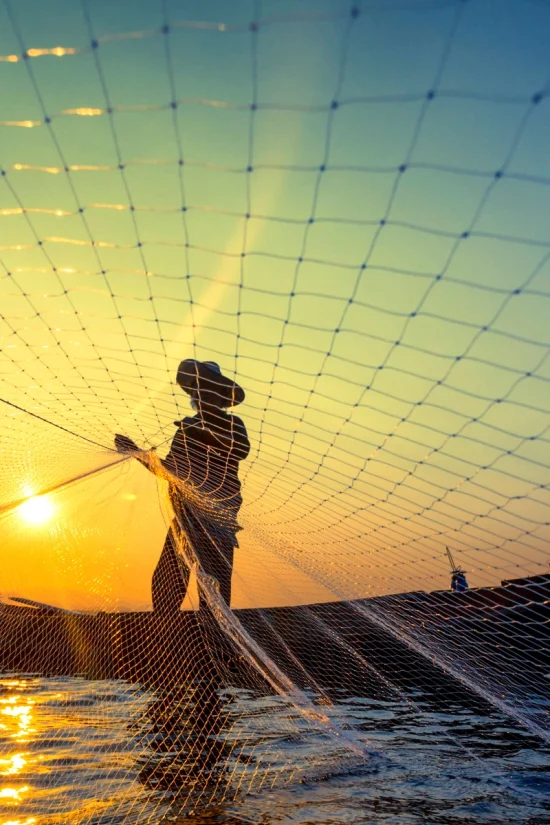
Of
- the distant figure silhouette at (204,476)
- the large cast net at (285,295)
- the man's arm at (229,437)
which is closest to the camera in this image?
the large cast net at (285,295)

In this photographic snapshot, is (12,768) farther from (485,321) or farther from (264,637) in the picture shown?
(264,637)

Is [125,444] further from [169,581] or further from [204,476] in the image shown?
[169,581]

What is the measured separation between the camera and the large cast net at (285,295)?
77.7 inches

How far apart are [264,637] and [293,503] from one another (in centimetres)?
356

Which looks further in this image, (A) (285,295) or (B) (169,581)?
(B) (169,581)

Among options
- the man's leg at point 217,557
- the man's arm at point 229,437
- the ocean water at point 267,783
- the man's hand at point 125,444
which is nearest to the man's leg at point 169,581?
the man's leg at point 217,557

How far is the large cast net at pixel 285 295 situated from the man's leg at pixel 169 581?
67 millimetres

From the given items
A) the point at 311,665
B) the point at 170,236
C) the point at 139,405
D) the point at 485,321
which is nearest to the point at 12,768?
the point at 139,405

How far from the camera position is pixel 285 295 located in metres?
2.99

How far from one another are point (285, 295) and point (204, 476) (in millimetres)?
2945

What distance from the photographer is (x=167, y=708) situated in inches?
211

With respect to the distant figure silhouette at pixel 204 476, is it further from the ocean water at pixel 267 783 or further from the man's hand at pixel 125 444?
the ocean water at pixel 267 783

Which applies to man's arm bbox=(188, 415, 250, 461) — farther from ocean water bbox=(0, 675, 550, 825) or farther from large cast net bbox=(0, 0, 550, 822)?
ocean water bbox=(0, 675, 550, 825)

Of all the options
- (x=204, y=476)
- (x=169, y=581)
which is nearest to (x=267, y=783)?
(x=204, y=476)
